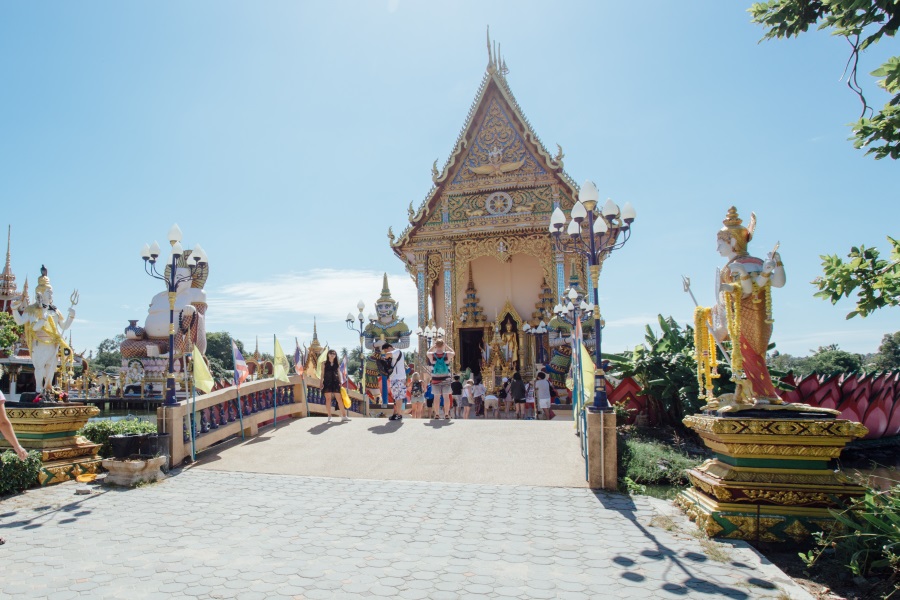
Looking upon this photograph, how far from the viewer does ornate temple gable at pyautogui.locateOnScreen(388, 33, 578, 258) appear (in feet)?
75.8

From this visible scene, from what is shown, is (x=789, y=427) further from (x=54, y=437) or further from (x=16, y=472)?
(x=54, y=437)

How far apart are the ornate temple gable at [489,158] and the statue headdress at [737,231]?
16.9 meters

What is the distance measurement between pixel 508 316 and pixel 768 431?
18541 mm

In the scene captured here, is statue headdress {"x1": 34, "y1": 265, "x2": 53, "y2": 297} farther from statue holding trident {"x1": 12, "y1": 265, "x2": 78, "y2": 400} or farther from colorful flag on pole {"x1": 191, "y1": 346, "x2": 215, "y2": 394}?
colorful flag on pole {"x1": 191, "y1": 346, "x2": 215, "y2": 394}

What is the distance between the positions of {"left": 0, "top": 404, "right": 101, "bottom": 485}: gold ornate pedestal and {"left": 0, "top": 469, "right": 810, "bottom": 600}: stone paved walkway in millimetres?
731

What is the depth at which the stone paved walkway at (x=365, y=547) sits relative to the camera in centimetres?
408

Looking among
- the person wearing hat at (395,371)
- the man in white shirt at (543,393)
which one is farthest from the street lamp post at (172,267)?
the man in white shirt at (543,393)

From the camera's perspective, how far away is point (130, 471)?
7766mm

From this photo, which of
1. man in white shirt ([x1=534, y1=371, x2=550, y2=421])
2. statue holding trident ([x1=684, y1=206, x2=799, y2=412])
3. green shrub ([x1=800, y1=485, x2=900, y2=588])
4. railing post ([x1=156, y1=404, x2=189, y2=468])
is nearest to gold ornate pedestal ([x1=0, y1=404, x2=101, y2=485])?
railing post ([x1=156, y1=404, x2=189, y2=468])

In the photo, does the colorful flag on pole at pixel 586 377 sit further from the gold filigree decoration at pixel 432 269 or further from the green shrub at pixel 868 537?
the gold filigree decoration at pixel 432 269

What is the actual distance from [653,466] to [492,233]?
15551 mm

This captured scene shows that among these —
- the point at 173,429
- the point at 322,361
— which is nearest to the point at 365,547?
the point at 173,429

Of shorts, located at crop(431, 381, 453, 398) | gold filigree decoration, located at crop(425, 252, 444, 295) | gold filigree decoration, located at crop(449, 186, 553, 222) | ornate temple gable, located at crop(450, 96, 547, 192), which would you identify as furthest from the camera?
gold filigree decoration, located at crop(425, 252, 444, 295)

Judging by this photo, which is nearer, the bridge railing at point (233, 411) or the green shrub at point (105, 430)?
the bridge railing at point (233, 411)
